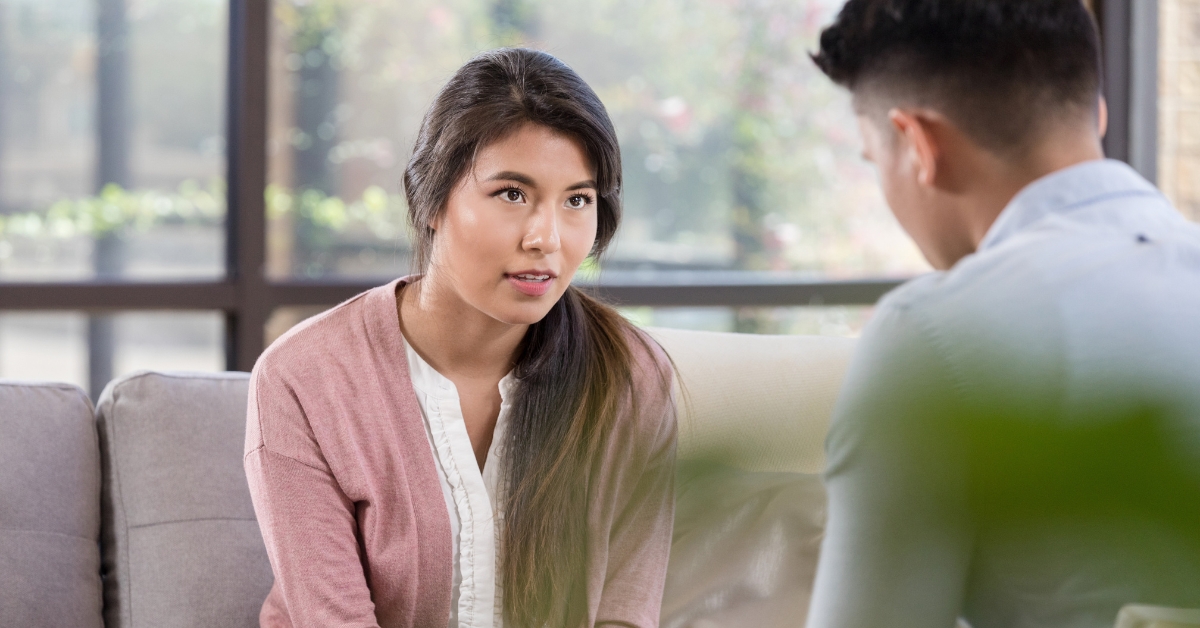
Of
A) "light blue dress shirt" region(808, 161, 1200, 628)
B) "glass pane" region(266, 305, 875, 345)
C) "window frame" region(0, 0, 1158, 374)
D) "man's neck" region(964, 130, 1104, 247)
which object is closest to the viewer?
"light blue dress shirt" region(808, 161, 1200, 628)

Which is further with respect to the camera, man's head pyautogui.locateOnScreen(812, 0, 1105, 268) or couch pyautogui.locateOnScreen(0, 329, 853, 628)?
couch pyautogui.locateOnScreen(0, 329, 853, 628)

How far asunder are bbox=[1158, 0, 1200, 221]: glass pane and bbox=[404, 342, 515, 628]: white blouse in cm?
223

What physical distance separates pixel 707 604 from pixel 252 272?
1.38 metres

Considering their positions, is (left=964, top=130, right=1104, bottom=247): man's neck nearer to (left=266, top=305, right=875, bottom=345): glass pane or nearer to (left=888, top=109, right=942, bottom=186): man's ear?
(left=888, top=109, right=942, bottom=186): man's ear

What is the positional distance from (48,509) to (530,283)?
0.78m

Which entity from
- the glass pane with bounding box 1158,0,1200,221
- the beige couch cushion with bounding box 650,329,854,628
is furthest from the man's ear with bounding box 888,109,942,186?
the glass pane with bounding box 1158,0,1200,221

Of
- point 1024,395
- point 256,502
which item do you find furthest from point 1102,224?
point 256,502

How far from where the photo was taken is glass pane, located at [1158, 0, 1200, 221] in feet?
9.16

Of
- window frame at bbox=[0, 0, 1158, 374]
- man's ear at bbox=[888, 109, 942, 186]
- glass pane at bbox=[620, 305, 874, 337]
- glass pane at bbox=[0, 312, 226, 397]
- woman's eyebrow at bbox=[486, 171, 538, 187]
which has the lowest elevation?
glass pane at bbox=[0, 312, 226, 397]

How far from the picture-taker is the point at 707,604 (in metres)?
1.52

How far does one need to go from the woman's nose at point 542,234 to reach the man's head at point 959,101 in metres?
0.82

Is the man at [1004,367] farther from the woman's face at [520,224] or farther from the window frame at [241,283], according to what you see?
the window frame at [241,283]

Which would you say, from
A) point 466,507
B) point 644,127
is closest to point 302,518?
point 466,507

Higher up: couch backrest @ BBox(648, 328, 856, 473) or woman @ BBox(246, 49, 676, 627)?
couch backrest @ BBox(648, 328, 856, 473)
